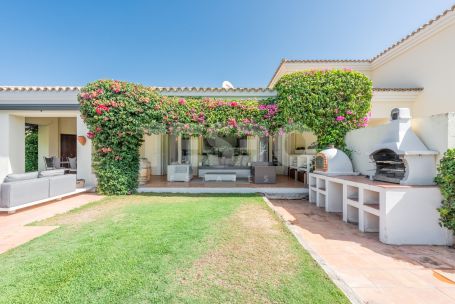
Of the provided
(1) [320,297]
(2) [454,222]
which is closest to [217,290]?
(1) [320,297]

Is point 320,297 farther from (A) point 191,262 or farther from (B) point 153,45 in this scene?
(B) point 153,45

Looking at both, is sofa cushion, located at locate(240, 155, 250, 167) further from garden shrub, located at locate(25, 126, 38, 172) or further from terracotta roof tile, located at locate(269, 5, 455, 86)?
garden shrub, located at locate(25, 126, 38, 172)

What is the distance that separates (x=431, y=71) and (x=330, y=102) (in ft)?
15.7

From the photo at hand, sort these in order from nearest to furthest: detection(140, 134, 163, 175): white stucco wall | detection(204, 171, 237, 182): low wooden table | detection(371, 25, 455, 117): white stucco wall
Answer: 1. detection(371, 25, 455, 117): white stucco wall
2. detection(204, 171, 237, 182): low wooden table
3. detection(140, 134, 163, 175): white stucco wall

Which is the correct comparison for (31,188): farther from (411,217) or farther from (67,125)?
(411,217)

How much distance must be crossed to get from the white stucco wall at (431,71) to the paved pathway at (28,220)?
14.1m

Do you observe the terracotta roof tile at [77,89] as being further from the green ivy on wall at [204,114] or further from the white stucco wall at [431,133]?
the white stucco wall at [431,133]

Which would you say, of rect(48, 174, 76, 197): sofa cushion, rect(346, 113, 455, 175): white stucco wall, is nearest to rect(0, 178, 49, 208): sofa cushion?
rect(48, 174, 76, 197): sofa cushion

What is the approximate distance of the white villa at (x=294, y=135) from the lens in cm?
759

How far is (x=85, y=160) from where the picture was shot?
9.91m

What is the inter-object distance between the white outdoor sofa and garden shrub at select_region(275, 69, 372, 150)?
958 centimetres

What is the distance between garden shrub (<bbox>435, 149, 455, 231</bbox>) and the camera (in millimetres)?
4297

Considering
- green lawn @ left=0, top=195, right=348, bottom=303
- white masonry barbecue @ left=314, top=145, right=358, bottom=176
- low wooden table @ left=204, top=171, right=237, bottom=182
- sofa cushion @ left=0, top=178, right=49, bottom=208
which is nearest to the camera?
green lawn @ left=0, top=195, right=348, bottom=303

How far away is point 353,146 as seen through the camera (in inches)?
314
